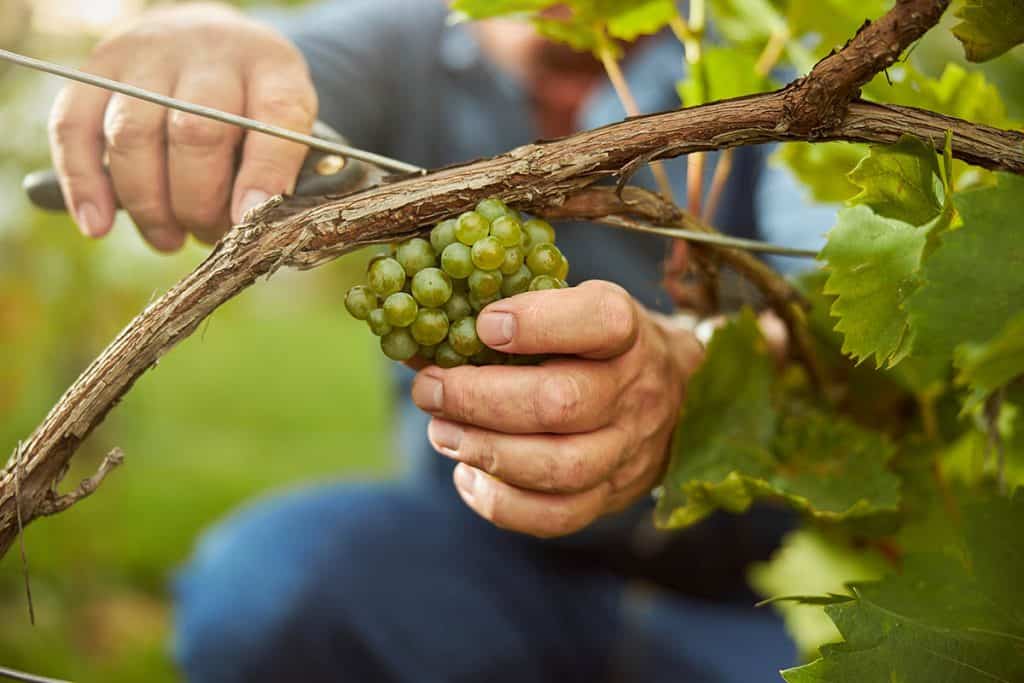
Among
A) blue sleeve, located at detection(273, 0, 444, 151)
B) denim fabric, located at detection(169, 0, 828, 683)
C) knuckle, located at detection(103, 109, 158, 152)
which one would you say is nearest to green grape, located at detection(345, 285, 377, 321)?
knuckle, located at detection(103, 109, 158, 152)

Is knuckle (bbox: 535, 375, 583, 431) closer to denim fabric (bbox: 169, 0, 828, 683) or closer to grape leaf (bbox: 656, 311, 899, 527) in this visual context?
grape leaf (bbox: 656, 311, 899, 527)

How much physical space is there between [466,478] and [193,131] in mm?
318

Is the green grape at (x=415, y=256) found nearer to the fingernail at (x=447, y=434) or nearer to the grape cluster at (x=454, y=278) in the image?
the grape cluster at (x=454, y=278)

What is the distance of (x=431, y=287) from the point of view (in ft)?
1.71

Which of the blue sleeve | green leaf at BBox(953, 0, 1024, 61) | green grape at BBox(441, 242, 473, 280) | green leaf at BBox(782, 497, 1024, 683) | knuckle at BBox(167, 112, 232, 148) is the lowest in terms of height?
green leaf at BBox(782, 497, 1024, 683)

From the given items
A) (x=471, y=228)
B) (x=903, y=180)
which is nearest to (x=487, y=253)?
(x=471, y=228)

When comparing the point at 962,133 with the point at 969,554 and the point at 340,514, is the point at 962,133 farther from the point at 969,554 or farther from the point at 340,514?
the point at 340,514

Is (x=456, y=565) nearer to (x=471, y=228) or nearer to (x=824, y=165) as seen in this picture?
(x=824, y=165)

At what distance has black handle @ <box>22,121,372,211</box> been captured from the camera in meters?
0.61

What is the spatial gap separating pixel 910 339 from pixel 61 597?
219 cm

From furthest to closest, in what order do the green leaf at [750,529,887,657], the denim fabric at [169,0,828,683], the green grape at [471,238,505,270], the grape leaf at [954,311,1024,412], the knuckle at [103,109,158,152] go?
1. the denim fabric at [169,0,828,683]
2. the green leaf at [750,529,887,657]
3. the knuckle at [103,109,158,152]
4. the green grape at [471,238,505,270]
5. the grape leaf at [954,311,1024,412]

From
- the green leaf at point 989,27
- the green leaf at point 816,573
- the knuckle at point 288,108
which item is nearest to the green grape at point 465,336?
the knuckle at point 288,108

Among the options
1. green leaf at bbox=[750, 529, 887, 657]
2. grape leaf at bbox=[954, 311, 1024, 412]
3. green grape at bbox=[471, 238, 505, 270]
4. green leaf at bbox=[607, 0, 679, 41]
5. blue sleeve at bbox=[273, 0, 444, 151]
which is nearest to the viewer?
grape leaf at bbox=[954, 311, 1024, 412]

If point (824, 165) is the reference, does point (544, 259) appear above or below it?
below
